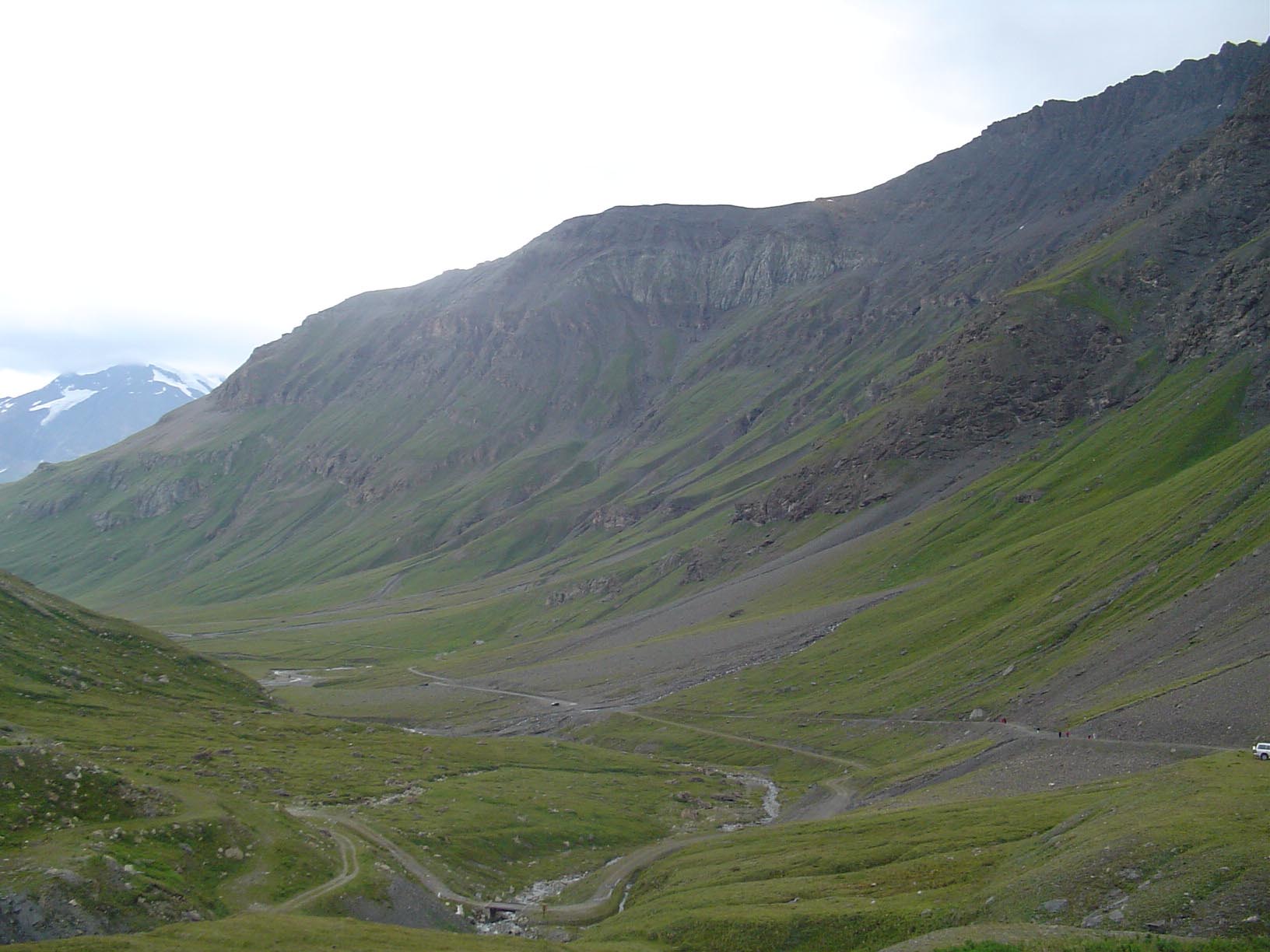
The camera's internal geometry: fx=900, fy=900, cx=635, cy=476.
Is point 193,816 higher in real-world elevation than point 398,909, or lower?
higher

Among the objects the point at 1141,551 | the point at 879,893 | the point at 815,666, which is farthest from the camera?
the point at 815,666

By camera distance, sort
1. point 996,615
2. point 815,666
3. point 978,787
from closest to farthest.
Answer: point 978,787
point 996,615
point 815,666

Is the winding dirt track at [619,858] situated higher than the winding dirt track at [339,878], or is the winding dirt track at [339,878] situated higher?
the winding dirt track at [339,878]

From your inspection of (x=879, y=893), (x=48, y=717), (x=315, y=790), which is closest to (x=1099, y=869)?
(x=879, y=893)

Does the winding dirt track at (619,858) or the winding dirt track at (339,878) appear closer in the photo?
the winding dirt track at (339,878)

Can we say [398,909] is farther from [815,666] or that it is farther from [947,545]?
[947,545]

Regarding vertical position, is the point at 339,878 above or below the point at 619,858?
above

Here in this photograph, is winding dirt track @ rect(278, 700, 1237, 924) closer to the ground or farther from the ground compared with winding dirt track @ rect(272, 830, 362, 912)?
closer to the ground

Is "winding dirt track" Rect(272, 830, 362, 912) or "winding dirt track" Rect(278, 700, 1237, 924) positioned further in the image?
"winding dirt track" Rect(278, 700, 1237, 924)

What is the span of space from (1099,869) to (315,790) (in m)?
68.0

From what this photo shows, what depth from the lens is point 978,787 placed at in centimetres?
7644

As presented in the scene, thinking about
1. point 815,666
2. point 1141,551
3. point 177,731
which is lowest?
point 815,666

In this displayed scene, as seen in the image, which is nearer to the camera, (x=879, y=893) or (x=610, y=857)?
(x=879, y=893)

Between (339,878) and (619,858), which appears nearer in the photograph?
(339,878)
